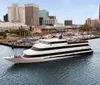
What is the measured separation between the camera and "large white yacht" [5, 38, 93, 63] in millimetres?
51281

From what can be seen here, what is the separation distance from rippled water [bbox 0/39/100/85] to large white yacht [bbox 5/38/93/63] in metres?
A: 1.46

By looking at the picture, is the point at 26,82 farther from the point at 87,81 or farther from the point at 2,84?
the point at 87,81

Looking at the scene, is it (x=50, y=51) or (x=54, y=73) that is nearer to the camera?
(x=54, y=73)

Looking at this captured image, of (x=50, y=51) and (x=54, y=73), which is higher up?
(x=50, y=51)

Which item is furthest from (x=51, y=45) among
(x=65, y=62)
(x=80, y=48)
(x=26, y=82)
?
(x=26, y=82)

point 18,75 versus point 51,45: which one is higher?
point 51,45

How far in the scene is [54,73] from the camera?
4419 cm

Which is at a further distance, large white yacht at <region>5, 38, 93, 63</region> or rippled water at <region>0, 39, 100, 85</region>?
large white yacht at <region>5, 38, 93, 63</region>

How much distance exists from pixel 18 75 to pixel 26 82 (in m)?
4.96

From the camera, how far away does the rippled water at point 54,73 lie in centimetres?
3872

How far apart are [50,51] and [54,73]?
35.6 feet

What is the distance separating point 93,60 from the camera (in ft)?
187

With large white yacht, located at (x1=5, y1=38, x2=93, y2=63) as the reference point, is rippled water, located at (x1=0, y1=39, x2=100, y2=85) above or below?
below

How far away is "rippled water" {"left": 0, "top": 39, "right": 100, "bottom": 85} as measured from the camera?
3872cm
